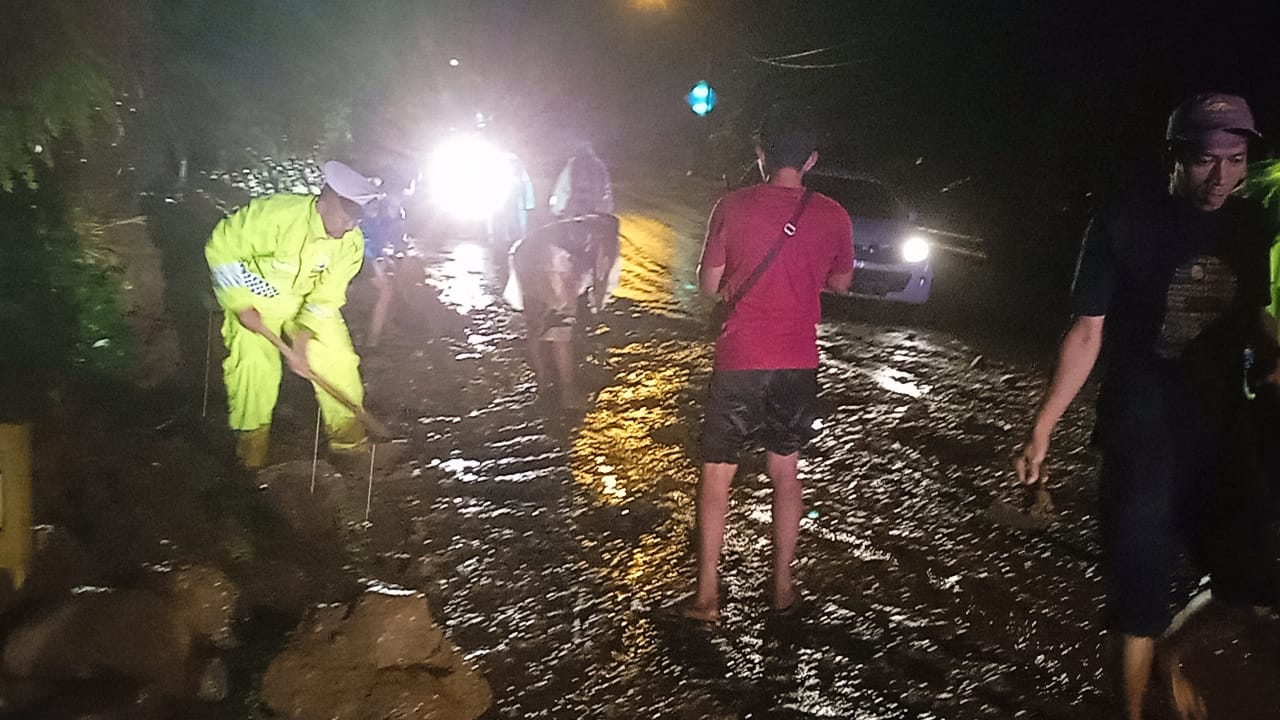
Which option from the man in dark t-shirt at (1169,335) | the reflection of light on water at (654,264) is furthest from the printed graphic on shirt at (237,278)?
Answer: the man in dark t-shirt at (1169,335)

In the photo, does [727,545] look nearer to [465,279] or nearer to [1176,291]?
[1176,291]

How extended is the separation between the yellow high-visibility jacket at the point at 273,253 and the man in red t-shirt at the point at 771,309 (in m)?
2.00

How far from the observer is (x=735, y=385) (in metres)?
3.60

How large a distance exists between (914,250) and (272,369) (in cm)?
690

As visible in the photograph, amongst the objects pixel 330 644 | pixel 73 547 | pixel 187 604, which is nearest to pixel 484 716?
pixel 330 644

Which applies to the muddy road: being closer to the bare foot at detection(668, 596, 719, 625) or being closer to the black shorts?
the bare foot at detection(668, 596, 719, 625)

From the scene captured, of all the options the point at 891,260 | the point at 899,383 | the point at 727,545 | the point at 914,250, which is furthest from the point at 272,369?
the point at 914,250

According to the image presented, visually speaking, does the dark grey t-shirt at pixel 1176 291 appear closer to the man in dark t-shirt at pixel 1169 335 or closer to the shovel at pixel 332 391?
the man in dark t-shirt at pixel 1169 335

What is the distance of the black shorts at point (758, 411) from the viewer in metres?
3.60

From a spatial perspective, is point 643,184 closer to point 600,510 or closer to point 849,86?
point 849,86

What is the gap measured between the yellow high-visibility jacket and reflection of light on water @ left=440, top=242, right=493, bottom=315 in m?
4.51

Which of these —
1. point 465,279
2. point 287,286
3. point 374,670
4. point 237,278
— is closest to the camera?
point 374,670

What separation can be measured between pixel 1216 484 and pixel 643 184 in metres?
27.6

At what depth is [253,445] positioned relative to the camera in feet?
16.9
